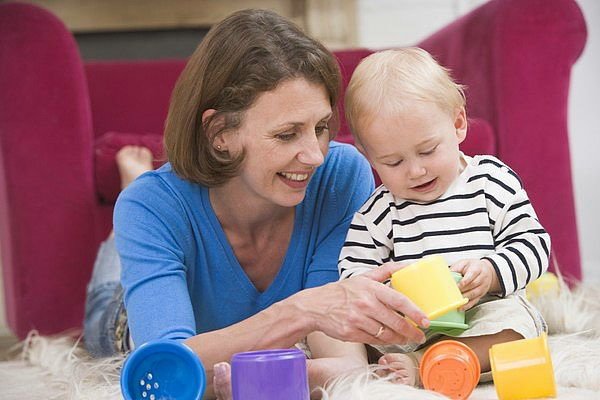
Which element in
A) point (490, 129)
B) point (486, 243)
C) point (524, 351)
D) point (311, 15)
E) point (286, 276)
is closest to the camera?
point (524, 351)

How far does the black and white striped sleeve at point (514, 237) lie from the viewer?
4.20 ft

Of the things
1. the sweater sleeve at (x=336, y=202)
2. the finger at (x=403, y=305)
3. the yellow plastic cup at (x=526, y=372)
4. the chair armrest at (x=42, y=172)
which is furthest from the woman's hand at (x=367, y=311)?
the chair armrest at (x=42, y=172)

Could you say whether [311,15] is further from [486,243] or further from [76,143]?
[486,243]

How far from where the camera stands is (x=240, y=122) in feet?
4.57

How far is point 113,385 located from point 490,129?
1.07 m

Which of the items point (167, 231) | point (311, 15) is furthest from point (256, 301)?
point (311, 15)

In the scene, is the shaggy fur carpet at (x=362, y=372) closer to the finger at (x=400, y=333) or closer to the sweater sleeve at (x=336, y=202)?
the finger at (x=400, y=333)

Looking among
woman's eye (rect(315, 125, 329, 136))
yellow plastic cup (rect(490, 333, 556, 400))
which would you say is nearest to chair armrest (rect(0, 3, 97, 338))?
woman's eye (rect(315, 125, 329, 136))

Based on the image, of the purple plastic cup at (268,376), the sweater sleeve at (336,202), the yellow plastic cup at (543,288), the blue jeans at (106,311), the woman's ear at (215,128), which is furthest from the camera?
the yellow plastic cup at (543,288)

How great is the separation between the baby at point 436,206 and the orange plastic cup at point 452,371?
0.07 m

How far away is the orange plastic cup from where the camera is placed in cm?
117

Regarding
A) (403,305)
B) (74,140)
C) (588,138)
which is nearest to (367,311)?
(403,305)

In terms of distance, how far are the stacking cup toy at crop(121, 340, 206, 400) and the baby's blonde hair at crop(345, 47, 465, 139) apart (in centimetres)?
45

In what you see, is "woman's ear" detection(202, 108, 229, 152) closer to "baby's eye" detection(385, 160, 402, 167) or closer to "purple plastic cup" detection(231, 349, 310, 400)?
"baby's eye" detection(385, 160, 402, 167)
